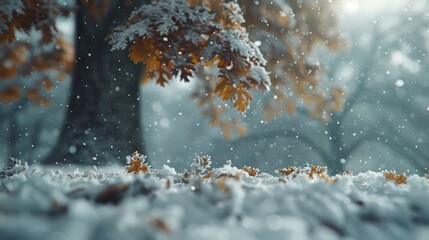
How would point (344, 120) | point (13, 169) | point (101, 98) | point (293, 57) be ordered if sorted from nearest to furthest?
point (13, 169)
point (101, 98)
point (293, 57)
point (344, 120)

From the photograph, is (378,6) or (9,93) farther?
(378,6)

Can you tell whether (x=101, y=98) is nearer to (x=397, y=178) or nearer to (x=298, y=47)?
(x=298, y=47)

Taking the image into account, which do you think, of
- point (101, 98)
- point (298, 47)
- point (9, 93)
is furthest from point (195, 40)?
point (298, 47)

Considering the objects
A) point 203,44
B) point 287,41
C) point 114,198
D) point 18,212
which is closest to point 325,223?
point 114,198

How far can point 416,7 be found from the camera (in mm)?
17984

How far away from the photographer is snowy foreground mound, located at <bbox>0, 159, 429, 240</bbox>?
1104mm

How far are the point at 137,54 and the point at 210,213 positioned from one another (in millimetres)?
2394

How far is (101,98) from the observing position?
6344 millimetres

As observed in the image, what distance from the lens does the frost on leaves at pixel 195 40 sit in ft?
11.6

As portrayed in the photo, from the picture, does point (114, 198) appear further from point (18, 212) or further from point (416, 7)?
point (416, 7)

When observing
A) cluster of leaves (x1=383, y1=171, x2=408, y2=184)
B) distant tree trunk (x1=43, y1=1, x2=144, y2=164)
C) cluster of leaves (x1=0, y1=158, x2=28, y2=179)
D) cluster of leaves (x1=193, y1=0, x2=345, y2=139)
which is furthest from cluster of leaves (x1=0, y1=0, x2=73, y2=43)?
cluster of leaves (x1=193, y1=0, x2=345, y2=139)

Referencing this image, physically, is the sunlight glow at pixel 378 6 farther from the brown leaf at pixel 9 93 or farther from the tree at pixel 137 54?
the brown leaf at pixel 9 93

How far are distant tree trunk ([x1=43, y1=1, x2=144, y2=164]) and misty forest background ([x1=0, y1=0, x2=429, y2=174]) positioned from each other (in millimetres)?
11394

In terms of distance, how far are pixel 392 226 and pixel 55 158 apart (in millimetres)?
5124
